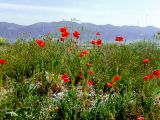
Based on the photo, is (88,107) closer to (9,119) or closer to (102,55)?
(9,119)

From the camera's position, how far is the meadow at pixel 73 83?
6.86 m

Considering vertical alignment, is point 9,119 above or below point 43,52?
below

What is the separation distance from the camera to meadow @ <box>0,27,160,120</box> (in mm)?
6859

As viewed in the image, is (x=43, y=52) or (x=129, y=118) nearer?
(x=129, y=118)

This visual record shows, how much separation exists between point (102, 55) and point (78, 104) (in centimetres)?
394

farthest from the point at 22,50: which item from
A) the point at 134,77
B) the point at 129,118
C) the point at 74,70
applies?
the point at 129,118

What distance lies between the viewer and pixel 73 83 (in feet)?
26.3

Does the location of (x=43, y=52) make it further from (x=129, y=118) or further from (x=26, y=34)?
(x=129, y=118)

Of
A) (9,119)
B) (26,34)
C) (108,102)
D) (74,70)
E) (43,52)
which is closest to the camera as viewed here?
(9,119)

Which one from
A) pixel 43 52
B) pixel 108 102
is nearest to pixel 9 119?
pixel 108 102

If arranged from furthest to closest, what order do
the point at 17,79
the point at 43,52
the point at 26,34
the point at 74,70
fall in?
1. the point at 26,34
2. the point at 43,52
3. the point at 74,70
4. the point at 17,79

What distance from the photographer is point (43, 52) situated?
34.1 ft

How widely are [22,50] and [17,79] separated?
2.02 meters

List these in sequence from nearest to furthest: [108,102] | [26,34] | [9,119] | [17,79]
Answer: [9,119] < [108,102] < [17,79] < [26,34]
